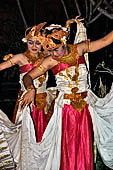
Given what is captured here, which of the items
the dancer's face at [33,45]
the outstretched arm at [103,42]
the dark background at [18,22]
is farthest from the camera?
the dark background at [18,22]

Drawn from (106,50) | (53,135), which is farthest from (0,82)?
(53,135)

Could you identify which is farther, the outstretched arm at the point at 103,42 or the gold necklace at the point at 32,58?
the gold necklace at the point at 32,58

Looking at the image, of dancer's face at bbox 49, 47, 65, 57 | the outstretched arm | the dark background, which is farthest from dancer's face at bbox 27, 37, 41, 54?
the dark background

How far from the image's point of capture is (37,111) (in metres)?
3.80

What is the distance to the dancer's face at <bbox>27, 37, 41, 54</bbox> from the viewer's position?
12.1 feet

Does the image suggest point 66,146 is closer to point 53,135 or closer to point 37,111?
point 53,135

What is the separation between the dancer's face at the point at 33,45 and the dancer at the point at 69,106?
0.62m

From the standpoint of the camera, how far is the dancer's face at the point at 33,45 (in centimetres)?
369

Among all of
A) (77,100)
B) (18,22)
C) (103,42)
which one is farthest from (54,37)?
(18,22)

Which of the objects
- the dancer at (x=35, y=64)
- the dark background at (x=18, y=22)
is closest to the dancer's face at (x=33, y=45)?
the dancer at (x=35, y=64)

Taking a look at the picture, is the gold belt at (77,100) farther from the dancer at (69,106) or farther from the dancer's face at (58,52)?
the dancer's face at (58,52)

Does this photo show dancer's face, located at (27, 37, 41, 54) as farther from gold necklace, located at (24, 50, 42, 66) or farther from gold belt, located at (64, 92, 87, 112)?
gold belt, located at (64, 92, 87, 112)

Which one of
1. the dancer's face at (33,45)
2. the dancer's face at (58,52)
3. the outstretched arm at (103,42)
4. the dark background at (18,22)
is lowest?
the dancer's face at (58,52)

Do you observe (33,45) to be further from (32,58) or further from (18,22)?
(18,22)
